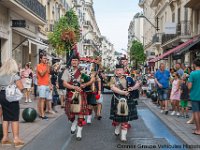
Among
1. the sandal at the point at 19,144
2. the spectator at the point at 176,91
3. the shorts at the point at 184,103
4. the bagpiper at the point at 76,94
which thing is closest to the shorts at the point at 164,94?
the spectator at the point at 176,91

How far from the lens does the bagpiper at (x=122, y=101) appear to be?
9.28 metres

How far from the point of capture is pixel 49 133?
34.8ft

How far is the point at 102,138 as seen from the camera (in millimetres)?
9750

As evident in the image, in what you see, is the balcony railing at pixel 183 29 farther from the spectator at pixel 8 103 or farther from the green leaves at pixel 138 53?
the green leaves at pixel 138 53

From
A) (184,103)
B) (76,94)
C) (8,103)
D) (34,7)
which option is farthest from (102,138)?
(34,7)

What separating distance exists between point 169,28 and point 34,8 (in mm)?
10629

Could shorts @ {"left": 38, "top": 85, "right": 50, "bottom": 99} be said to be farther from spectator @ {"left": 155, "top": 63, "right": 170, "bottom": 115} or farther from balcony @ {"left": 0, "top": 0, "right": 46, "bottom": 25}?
balcony @ {"left": 0, "top": 0, "right": 46, "bottom": 25}

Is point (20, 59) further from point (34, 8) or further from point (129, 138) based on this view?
point (129, 138)

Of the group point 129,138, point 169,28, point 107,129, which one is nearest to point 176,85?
point 107,129

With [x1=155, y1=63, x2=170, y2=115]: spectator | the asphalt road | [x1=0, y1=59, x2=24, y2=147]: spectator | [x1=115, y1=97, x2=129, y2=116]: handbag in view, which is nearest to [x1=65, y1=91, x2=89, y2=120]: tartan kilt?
the asphalt road

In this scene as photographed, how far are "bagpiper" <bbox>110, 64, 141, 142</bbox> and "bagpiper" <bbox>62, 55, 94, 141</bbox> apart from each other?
0.63 meters

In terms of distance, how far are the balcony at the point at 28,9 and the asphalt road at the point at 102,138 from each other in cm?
1312

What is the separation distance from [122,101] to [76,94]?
1.00 m

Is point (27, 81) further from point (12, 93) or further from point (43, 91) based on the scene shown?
point (12, 93)
